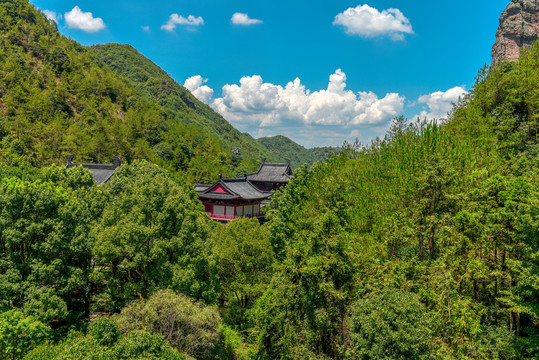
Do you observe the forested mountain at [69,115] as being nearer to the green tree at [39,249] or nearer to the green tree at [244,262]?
the green tree at [39,249]

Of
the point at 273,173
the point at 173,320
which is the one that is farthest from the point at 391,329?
the point at 273,173

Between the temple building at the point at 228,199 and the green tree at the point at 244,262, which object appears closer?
the green tree at the point at 244,262

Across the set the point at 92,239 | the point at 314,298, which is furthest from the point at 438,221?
the point at 92,239

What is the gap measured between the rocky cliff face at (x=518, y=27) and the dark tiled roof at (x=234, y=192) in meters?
54.8

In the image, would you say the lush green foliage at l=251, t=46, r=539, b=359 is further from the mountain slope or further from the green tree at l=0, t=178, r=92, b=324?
the mountain slope

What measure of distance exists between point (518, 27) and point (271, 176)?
5665 centimetres

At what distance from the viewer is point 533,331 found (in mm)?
10359

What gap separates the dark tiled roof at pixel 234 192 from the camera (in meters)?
33.4

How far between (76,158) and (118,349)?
1700 inches

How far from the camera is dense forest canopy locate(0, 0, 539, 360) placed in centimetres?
1016

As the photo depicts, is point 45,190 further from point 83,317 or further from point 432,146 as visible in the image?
point 432,146

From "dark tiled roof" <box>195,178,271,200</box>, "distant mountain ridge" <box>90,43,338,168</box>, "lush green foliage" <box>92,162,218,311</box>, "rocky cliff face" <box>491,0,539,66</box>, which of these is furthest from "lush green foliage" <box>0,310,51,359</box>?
"distant mountain ridge" <box>90,43,338,168</box>

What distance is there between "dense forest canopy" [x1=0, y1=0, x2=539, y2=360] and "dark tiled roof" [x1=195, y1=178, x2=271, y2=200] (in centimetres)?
1174

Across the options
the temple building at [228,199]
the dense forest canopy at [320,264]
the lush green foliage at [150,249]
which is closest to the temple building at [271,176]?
the temple building at [228,199]
